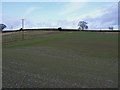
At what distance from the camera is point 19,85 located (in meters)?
9.09

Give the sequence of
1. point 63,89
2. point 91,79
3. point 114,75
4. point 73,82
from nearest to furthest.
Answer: point 63,89, point 73,82, point 91,79, point 114,75

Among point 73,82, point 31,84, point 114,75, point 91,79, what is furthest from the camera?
point 114,75

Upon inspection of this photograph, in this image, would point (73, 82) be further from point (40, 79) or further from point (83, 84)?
point (40, 79)

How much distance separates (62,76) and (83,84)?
7.29ft

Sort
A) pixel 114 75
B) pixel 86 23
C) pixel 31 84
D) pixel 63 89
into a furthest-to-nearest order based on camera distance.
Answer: pixel 86 23 < pixel 114 75 < pixel 31 84 < pixel 63 89

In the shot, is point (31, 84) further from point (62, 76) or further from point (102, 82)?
point (102, 82)

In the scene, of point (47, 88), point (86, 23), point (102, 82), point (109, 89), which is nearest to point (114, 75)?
point (102, 82)

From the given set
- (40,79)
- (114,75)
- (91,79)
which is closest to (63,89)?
(40,79)

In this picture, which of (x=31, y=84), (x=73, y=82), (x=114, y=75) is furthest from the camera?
(x=114, y=75)

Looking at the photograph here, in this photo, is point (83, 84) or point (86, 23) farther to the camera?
point (86, 23)

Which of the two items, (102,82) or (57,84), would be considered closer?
(57,84)

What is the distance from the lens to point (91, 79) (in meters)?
11.0

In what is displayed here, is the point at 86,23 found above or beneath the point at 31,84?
above

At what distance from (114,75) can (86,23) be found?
410ft
